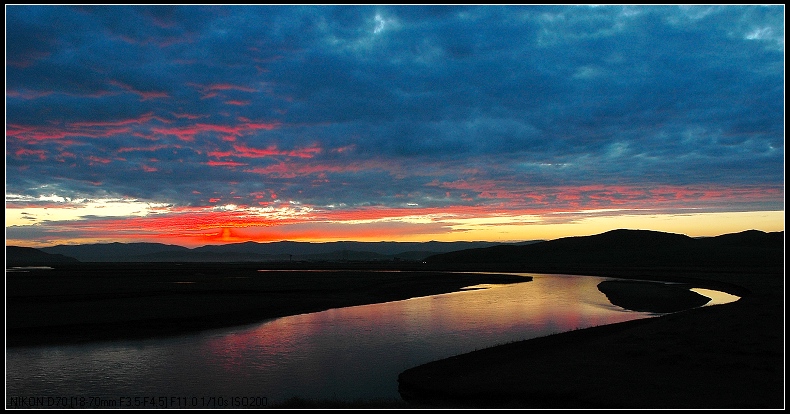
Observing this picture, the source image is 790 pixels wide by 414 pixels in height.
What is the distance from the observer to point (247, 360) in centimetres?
2606

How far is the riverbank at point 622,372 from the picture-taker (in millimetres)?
18000

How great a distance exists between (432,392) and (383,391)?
208 centimetres

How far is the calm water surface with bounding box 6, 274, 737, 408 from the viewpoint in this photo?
21.2 meters

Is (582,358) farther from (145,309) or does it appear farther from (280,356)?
(145,309)

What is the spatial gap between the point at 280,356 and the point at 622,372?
1658cm

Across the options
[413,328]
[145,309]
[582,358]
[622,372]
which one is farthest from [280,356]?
[145,309]

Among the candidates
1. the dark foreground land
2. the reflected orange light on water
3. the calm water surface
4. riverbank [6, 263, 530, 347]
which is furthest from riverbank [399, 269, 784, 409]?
riverbank [6, 263, 530, 347]

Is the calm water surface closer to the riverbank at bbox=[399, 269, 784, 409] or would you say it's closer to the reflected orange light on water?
the reflected orange light on water

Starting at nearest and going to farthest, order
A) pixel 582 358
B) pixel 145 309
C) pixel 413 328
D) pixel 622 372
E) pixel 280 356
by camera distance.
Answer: pixel 622 372 → pixel 582 358 → pixel 280 356 → pixel 413 328 → pixel 145 309

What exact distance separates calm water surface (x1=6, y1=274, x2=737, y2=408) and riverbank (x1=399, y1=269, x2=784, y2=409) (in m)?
2.56

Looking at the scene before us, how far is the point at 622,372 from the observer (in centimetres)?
2119

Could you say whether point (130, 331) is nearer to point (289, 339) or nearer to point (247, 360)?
point (289, 339)

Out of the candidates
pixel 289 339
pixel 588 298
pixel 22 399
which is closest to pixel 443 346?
pixel 289 339

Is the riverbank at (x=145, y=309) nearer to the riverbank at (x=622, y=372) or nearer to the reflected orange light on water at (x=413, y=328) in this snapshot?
the reflected orange light on water at (x=413, y=328)
